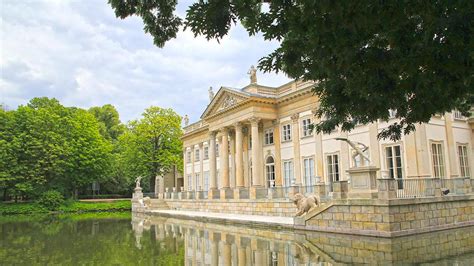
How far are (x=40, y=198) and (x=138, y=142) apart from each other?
11.2 meters

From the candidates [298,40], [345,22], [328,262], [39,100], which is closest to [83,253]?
[328,262]

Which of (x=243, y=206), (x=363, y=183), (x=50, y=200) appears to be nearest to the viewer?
(x=363, y=183)

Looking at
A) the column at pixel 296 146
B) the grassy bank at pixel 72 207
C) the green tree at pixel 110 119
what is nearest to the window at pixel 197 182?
the grassy bank at pixel 72 207

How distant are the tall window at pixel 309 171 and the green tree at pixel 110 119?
127 feet

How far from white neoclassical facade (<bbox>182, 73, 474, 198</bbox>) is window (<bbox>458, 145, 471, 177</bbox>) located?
6 cm

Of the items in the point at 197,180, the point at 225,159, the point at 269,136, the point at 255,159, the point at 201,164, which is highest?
the point at 269,136

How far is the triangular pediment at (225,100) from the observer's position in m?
29.3

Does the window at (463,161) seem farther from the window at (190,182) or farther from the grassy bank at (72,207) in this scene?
the grassy bank at (72,207)

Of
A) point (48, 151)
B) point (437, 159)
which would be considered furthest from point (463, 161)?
point (48, 151)

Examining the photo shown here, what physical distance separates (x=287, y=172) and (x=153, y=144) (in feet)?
69.1

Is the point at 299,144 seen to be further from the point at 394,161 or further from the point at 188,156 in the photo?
the point at 188,156

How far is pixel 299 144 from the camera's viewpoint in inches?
1057

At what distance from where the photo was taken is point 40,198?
131ft

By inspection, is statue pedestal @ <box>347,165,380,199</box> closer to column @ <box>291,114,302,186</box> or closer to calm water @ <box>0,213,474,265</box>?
calm water @ <box>0,213,474,265</box>
